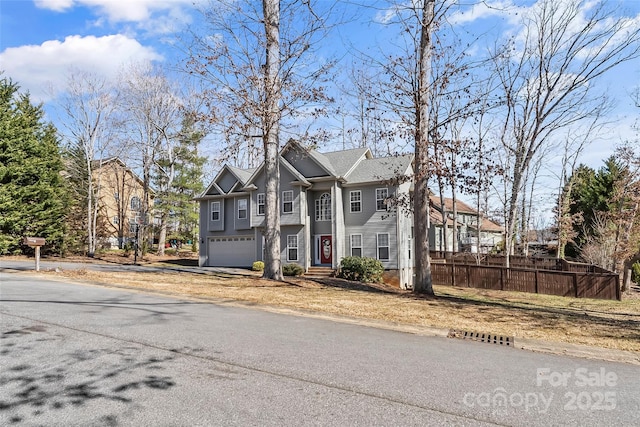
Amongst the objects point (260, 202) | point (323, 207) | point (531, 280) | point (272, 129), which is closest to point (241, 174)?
point (260, 202)

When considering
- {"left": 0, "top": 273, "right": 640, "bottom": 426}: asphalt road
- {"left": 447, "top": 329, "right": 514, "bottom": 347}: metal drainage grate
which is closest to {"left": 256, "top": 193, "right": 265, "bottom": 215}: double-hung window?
{"left": 0, "top": 273, "right": 640, "bottom": 426}: asphalt road

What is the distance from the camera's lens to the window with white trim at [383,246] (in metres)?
22.9

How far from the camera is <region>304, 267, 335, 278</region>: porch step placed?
22312 millimetres

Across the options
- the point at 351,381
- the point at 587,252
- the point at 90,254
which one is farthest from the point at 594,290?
the point at 90,254

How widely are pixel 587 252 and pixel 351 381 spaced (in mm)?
30555

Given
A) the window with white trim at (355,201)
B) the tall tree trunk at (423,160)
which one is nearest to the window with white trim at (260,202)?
the window with white trim at (355,201)

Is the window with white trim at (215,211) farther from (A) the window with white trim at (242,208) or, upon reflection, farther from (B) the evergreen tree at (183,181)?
(B) the evergreen tree at (183,181)

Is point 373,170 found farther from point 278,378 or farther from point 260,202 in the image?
point 278,378

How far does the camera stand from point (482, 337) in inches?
263

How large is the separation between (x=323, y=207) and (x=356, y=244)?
3.14 meters

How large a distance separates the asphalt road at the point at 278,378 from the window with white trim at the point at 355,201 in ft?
56.5

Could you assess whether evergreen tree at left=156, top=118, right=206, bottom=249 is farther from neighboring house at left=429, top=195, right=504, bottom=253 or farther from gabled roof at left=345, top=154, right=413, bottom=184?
neighboring house at left=429, top=195, right=504, bottom=253

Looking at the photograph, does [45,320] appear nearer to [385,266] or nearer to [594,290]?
[385,266]

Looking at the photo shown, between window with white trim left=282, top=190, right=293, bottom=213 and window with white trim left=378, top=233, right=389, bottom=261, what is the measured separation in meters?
5.72
